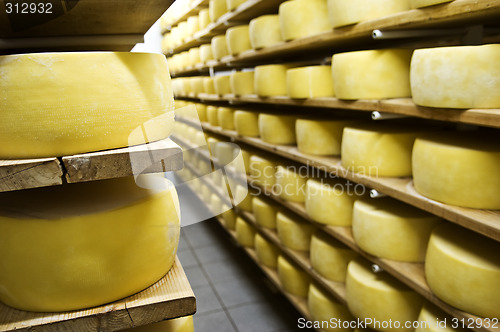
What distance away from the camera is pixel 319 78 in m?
2.01

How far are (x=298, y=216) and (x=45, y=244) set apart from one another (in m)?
1.75

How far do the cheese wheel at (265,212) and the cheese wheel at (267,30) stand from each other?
3.33 ft

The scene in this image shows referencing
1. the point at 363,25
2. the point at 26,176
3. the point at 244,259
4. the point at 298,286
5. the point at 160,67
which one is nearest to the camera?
the point at 26,176

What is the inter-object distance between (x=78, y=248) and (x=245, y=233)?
7.98 feet

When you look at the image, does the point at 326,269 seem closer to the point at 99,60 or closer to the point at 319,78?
the point at 319,78

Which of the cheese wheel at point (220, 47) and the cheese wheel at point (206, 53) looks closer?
the cheese wheel at point (220, 47)

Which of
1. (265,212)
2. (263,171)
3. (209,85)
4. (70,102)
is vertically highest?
(70,102)

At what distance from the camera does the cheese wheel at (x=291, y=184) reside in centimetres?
236

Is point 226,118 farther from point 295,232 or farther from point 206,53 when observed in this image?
point 295,232

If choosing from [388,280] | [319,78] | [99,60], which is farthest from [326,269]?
[99,60]

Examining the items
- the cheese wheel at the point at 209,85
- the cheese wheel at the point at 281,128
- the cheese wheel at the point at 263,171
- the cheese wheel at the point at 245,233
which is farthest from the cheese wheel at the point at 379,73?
the cheese wheel at the point at 209,85

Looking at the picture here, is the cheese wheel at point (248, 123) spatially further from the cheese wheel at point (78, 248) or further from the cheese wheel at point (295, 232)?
the cheese wheel at point (78, 248)

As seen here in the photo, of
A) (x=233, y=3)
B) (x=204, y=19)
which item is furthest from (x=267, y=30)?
(x=204, y=19)

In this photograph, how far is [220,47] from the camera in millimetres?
3359
